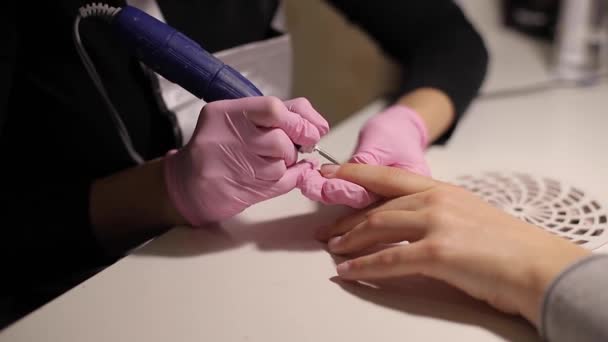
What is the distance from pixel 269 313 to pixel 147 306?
103 mm

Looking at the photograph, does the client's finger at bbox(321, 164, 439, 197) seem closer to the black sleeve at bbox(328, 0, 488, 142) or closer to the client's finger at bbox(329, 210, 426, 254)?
the client's finger at bbox(329, 210, 426, 254)

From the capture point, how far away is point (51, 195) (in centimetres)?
63

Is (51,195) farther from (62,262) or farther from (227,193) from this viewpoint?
(227,193)

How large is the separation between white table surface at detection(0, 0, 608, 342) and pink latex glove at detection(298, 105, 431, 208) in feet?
0.16

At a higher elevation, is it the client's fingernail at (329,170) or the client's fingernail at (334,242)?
the client's fingernail at (329,170)

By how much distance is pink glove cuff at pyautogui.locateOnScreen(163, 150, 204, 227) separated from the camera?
557mm

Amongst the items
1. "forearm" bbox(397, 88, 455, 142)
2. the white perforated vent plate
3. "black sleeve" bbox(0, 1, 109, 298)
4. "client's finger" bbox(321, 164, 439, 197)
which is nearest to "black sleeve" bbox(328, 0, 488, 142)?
"forearm" bbox(397, 88, 455, 142)

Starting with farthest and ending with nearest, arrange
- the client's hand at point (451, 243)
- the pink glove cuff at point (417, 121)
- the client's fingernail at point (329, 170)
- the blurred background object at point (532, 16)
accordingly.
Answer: the blurred background object at point (532, 16)
the pink glove cuff at point (417, 121)
the client's fingernail at point (329, 170)
the client's hand at point (451, 243)

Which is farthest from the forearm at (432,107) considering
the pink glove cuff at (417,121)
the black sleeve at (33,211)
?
the black sleeve at (33,211)

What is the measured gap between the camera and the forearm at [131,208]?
591mm

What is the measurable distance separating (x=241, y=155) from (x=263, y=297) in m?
0.12

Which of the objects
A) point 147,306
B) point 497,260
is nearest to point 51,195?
point 147,306

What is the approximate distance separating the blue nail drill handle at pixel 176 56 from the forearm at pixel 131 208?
117mm

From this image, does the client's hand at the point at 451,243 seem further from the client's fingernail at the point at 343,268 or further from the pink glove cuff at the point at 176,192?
the pink glove cuff at the point at 176,192
